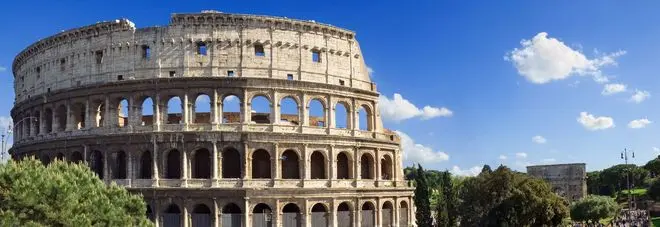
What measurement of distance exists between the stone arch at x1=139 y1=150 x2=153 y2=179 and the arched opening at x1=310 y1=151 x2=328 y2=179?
35.6ft

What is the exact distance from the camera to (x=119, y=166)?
41750mm

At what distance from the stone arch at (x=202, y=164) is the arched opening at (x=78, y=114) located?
909 cm

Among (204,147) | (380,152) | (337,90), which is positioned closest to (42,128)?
(204,147)

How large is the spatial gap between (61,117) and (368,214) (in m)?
23.3

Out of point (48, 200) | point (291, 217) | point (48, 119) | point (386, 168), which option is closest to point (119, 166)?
point (48, 119)

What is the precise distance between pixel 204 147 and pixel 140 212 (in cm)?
1289

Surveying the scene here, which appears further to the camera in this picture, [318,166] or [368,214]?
[368,214]

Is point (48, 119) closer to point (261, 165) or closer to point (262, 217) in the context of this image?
point (261, 165)

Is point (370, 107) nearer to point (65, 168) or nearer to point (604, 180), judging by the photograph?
point (65, 168)

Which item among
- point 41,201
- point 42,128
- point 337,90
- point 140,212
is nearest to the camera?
point 41,201

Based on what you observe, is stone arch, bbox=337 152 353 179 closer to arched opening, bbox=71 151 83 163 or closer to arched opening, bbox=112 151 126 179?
arched opening, bbox=112 151 126 179

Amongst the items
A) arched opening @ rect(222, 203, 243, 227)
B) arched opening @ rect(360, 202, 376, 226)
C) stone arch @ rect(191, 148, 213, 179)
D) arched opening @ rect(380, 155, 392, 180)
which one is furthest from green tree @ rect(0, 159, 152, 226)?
arched opening @ rect(380, 155, 392, 180)

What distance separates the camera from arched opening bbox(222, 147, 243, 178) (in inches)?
1586

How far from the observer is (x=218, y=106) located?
39562 mm
